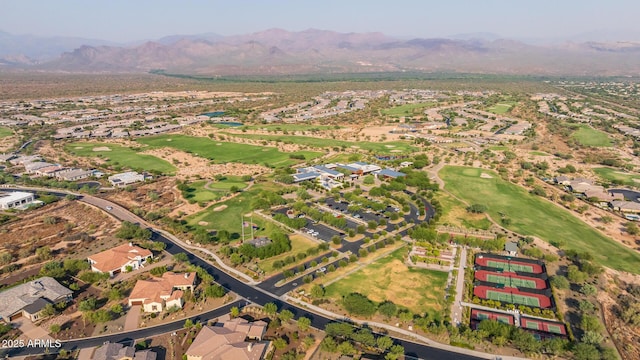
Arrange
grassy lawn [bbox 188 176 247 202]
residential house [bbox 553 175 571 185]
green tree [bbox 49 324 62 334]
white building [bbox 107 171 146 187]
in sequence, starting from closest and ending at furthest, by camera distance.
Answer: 1. green tree [bbox 49 324 62 334]
2. grassy lawn [bbox 188 176 247 202]
3. white building [bbox 107 171 146 187]
4. residential house [bbox 553 175 571 185]

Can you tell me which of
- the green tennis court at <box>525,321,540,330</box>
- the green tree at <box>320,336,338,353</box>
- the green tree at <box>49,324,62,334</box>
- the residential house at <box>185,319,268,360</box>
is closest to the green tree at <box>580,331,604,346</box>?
the green tennis court at <box>525,321,540,330</box>

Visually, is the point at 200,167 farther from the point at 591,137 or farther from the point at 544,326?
the point at 591,137

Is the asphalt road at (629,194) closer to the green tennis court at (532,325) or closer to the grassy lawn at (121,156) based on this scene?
the green tennis court at (532,325)

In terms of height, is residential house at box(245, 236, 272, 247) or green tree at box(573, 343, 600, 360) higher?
residential house at box(245, 236, 272, 247)

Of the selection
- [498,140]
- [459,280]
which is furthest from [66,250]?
[498,140]

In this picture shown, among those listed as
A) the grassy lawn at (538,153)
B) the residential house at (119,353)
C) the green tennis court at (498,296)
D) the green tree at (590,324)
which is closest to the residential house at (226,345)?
the residential house at (119,353)

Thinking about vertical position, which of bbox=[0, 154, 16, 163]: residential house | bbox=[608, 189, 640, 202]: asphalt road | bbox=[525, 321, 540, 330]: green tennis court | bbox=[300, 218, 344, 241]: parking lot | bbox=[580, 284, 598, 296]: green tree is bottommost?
bbox=[525, 321, 540, 330]: green tennis court

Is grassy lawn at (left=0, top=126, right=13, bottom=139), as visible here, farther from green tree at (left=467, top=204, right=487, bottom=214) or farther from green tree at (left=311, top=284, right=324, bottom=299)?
green tree at (left=467, top=204, right=487, bottom=214)

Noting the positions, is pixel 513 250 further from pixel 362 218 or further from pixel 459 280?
pixel 362 218
